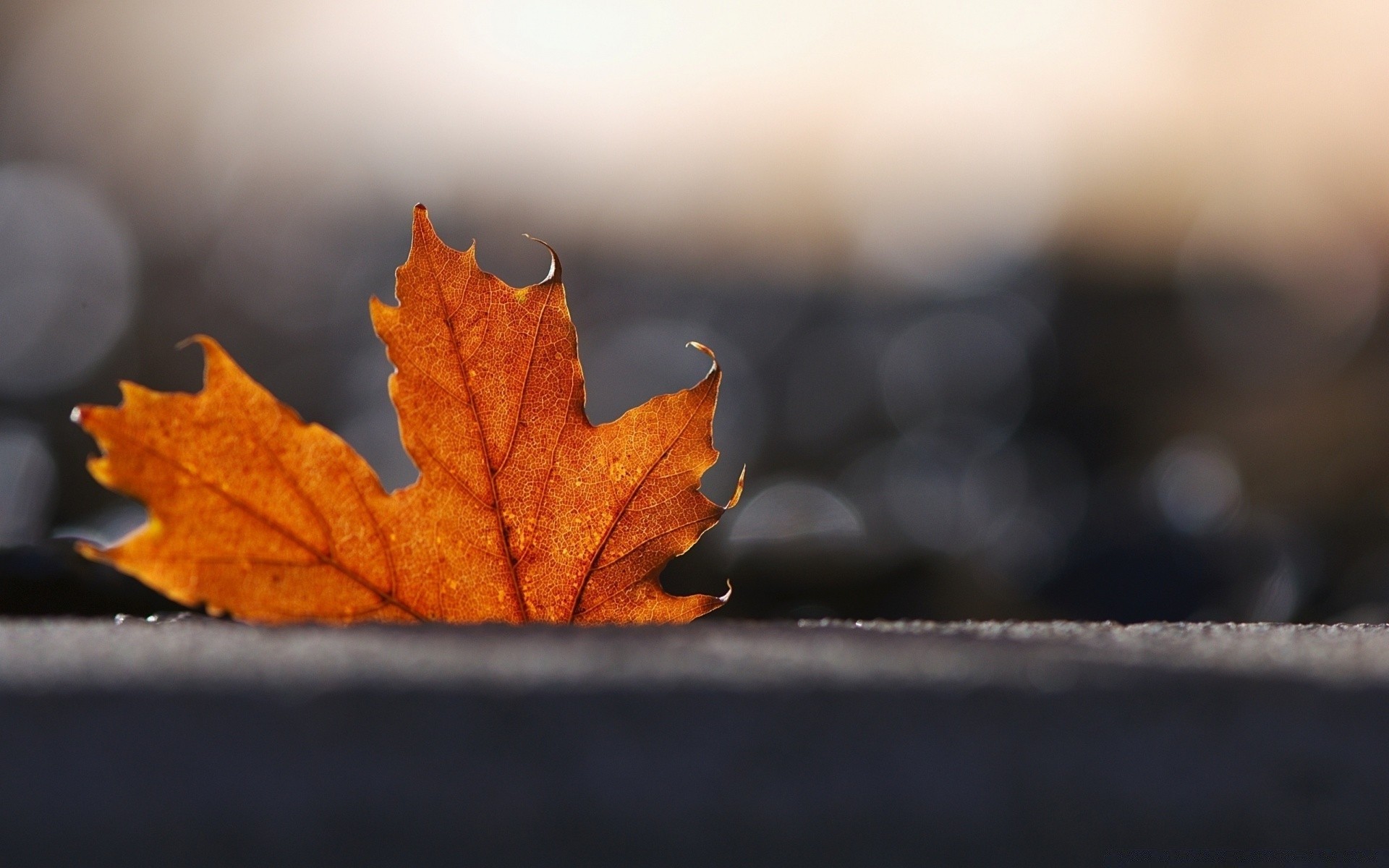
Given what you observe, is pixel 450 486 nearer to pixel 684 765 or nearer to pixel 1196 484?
pixel 684 765

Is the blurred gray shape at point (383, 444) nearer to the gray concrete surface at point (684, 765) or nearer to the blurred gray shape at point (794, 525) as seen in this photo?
the blurred gray shape at point (794, 525)

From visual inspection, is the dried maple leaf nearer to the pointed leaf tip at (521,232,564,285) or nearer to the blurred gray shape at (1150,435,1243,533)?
the pointed leaf tip at (521,232,564,285)

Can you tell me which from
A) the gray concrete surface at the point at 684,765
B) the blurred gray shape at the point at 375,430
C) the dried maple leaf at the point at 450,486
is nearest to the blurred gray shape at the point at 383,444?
the blurred gray shape at the point at 375,430

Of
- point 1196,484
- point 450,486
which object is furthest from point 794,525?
point 1196,484

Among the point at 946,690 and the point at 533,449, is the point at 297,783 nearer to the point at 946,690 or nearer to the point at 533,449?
the point at 946,690

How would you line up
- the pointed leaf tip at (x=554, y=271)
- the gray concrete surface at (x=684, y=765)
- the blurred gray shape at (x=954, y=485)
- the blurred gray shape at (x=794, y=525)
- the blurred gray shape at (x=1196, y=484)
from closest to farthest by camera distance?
the gray concrete surface at (x=684, y=765), the pointed leaf tip at (x=554, y=271), the blurred gray shape at (x=794, y=525), the blurred gray shape at (x=1196, y=484), the blurred gray shape at (x=954, y=485)
